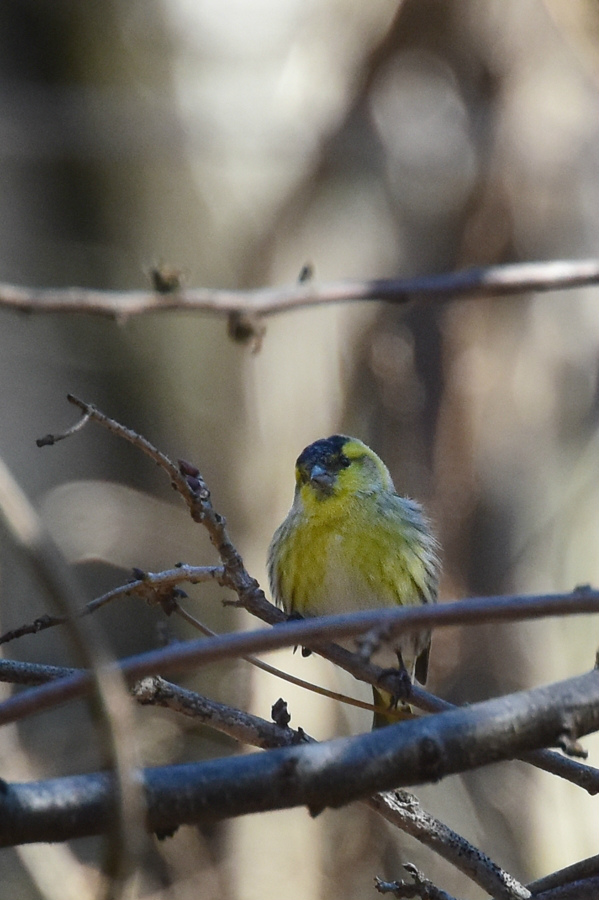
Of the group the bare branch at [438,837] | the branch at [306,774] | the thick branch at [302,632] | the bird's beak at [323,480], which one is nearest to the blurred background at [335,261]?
the bird's beak at [323,480]

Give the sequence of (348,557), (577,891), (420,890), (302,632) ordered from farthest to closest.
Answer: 1. (348,557)
2. (420,890)
3. (577,891)
4. (302,632)

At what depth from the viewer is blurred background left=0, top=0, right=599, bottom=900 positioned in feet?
20.6

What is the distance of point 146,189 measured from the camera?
22.5 ft

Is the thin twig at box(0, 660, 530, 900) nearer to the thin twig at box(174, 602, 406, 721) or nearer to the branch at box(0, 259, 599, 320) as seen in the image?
the thin twig at box(174, 602, 406, 721)

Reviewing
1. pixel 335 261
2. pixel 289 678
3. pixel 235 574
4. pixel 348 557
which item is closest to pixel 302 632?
pixel 289 678

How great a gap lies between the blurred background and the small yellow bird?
2.32m

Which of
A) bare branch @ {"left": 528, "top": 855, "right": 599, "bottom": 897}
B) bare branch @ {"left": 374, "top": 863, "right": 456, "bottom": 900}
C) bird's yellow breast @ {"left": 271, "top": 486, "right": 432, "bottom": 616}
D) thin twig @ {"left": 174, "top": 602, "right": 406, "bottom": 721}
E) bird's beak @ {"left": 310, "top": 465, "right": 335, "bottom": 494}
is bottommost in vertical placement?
Answer: bare branch @ {"left": 528, "top": 855, "right": 599, "bottom": 897}

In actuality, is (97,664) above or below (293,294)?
below

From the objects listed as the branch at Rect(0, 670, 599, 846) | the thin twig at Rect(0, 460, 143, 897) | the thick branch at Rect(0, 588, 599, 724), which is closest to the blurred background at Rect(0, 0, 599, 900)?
the branch at Rect(0, 670, 599, 846)

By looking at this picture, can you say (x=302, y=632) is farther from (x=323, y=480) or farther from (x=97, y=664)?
(x=323, y=480)

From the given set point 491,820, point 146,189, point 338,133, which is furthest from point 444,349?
point 491,820

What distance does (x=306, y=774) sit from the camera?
1.38 meters

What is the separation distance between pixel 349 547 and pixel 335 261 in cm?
354

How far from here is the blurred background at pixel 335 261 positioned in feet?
20.6
